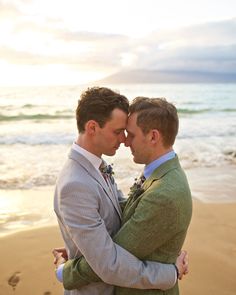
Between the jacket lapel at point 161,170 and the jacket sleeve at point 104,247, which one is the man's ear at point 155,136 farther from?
the jacket sleeve at point 104,247

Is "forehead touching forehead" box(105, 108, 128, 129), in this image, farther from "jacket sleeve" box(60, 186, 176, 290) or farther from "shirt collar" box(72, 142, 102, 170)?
"jacket sleeve" box(60, 186, 176, 290)

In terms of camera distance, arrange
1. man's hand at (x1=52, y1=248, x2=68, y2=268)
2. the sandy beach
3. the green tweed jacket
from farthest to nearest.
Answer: the sandy beach → man's hand at (x1=52, y1=248, x2=68, y2=268) → the green tweed jacket

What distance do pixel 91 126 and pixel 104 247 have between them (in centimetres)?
66

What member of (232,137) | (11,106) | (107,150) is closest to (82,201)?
(107,150)

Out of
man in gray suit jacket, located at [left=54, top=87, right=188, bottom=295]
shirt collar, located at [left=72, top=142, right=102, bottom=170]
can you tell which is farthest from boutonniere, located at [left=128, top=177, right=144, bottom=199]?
shirt collar, located at [left=72, top=142, right=102, bottom=170]

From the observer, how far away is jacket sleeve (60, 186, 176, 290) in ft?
7.13

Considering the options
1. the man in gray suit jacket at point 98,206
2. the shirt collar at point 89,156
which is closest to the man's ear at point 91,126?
the man in gray suit jacket at point 98,206

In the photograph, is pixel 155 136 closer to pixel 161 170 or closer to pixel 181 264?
pixel 161 170

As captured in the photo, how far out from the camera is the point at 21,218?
6551 mm

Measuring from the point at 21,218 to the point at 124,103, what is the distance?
4550 millimetres

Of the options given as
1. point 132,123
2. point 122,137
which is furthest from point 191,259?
point 132,123

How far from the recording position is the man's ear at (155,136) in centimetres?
235

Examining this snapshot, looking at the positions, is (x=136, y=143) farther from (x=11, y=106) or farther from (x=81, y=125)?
(x=11, y=106)

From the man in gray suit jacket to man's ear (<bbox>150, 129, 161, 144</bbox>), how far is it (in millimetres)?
199
